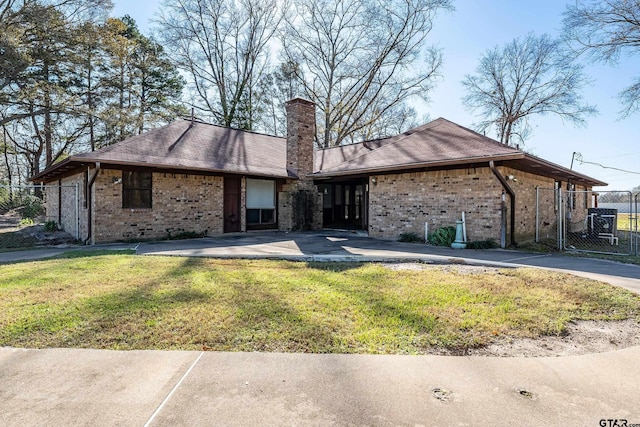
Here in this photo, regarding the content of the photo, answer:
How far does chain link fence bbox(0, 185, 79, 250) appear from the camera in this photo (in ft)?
37.2

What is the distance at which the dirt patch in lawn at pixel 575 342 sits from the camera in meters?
2.99

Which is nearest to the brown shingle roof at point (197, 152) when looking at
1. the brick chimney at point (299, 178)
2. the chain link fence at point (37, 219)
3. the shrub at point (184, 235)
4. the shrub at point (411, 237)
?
the brick chimney at point (299, 178)

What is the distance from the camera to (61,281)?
5.26 m

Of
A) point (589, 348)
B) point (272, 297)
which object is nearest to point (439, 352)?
point (589, 348)

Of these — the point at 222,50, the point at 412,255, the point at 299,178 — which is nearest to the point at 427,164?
the point at 412,255

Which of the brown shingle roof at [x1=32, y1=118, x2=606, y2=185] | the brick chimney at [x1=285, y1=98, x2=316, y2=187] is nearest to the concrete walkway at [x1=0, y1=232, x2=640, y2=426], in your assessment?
the brown shingle roof at [x1=32, y1=118, x2=606, y2=185]

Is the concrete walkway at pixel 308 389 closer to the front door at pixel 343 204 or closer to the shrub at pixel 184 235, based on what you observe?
the shrub at pixel 184 235

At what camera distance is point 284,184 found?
593 inches

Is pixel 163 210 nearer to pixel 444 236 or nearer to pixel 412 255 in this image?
pixel 412 255

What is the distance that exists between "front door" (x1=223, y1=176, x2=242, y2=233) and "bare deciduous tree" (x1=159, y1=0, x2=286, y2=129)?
13931 mm

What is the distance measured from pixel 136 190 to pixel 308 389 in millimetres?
10615

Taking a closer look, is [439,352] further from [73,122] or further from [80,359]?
[73,122]

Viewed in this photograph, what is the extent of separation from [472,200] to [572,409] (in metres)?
8.53

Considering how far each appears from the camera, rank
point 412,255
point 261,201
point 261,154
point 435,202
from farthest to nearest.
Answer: point 261,154
point 261,201
point 435,202
point 412,255
